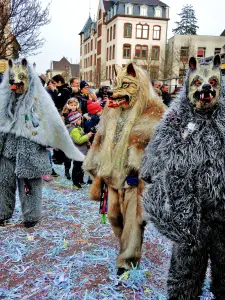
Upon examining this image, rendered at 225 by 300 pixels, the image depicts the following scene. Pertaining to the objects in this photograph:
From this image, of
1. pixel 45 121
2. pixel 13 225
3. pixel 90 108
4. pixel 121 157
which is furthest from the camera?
pixel 90 108

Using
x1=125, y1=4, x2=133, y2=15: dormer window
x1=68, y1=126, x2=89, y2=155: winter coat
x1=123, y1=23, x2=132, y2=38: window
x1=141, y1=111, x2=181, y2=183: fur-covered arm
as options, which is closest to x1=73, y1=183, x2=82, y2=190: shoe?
x1=68, y1=126, x2=89, y2=155: winter coat

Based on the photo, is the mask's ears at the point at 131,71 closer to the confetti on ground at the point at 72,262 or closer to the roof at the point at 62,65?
the confetti on ground at the point at 72,262

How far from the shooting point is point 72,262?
147 inches

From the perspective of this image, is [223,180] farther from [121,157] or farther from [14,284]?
[14,284]

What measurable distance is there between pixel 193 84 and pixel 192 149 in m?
0.47

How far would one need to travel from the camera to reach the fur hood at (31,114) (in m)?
4.22

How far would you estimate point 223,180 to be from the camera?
2357mm

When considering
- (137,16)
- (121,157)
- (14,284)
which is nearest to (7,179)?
(14,284)

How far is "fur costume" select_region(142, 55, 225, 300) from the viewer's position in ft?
7.77

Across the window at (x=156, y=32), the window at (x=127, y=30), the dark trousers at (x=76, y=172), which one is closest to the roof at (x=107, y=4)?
the window at (x=127, y=30)

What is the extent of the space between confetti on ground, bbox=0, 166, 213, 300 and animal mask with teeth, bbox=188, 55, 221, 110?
151 centimetres

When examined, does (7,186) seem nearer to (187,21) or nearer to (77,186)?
(77,186)

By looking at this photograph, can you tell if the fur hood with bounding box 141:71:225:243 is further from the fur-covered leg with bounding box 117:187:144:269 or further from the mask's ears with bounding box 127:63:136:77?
the mask's ears with bounding box 127:63:136:77

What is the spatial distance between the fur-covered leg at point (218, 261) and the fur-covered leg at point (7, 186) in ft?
9.10
